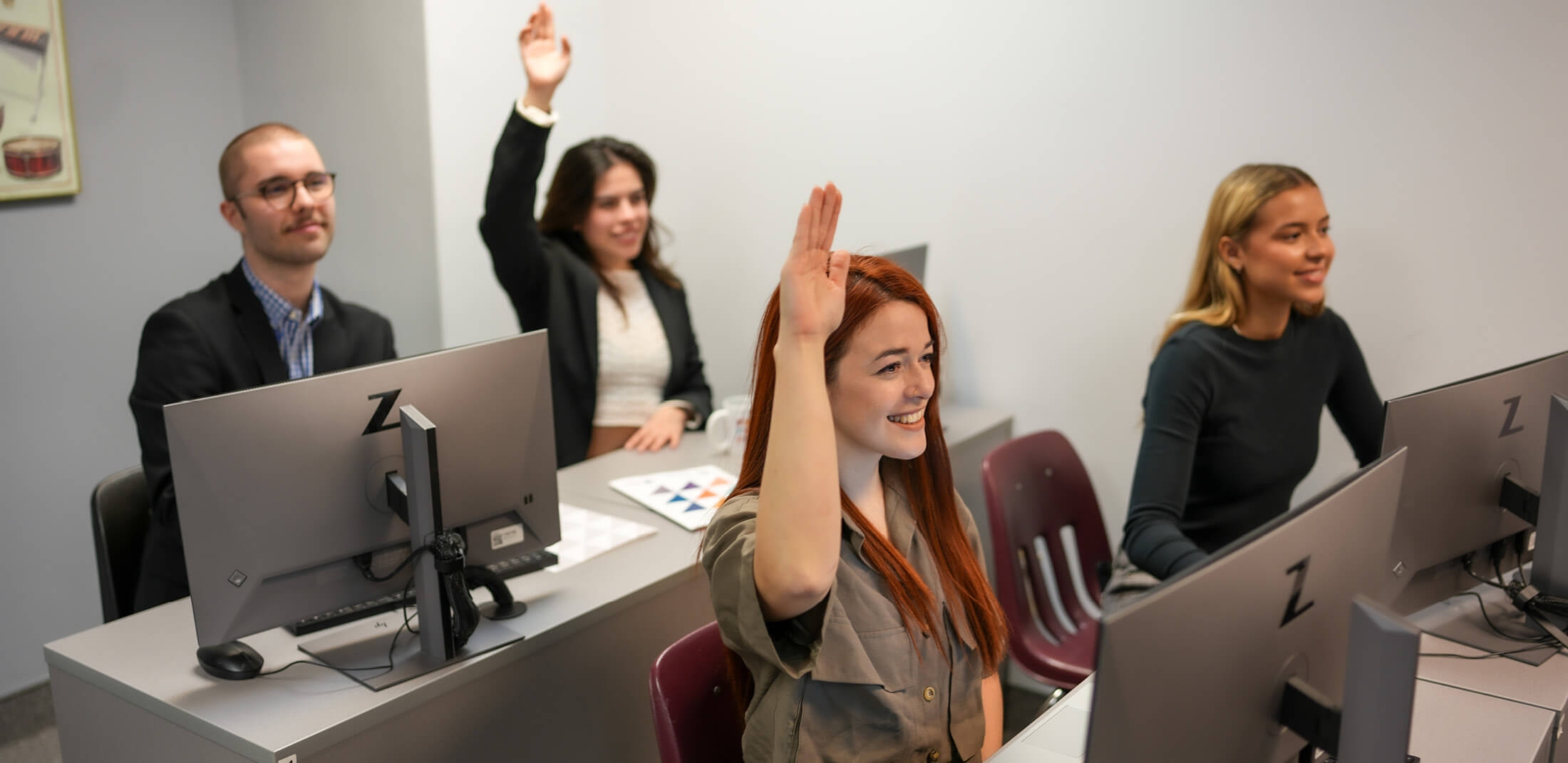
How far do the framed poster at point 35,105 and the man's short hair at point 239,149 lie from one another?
922 mm

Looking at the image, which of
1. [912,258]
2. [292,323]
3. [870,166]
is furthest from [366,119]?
[912,258]

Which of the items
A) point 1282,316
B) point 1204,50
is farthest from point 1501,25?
point 1282,316

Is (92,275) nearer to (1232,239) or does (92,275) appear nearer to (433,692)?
(433,692)

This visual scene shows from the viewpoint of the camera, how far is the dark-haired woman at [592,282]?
2699 millimetres

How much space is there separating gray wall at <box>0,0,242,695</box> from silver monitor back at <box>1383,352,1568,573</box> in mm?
3157

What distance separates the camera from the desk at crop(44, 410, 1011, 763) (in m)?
1.51

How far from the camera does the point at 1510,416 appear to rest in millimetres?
1691

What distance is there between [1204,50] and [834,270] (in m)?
1.62

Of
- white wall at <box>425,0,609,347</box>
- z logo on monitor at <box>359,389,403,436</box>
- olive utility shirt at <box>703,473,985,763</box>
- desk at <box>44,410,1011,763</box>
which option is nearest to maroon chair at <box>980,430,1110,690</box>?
desk at <box>44,410,1011,763</box>

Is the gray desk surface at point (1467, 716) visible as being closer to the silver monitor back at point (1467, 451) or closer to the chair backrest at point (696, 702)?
the silver monitor back at point (1467, 451)

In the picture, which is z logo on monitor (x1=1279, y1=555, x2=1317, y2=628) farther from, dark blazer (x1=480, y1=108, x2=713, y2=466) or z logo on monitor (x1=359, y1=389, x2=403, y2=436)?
dark blazer (x1=480, y1=108, x2=713, y2=466)

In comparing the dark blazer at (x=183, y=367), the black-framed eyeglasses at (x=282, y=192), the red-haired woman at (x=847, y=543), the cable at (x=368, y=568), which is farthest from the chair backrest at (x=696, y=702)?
the black-framed eyeglasses at (x=282, y=192)

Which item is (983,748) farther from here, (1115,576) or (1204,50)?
(1204,50)

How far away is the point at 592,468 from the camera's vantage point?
2590mm
